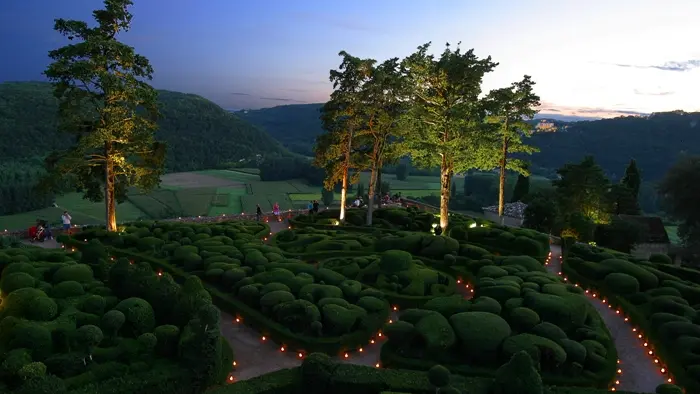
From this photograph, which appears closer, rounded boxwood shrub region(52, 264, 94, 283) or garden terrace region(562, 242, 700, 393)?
garden terrace region(562, 242, 700, 393)

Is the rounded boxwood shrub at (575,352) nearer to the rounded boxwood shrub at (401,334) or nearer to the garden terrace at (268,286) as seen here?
the rounded boxwood shrub at (401,334)

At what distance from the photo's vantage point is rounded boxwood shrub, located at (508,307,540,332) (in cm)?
→ 1496

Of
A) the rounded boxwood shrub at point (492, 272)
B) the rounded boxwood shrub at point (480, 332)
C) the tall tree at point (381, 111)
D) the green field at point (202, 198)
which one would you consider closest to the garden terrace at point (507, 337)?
the rounded boxwood shrub at point (480, 332)

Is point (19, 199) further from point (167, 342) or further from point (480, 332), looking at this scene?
point (480, 332)

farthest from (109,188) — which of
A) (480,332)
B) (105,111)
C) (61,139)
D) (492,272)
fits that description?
(61,139)

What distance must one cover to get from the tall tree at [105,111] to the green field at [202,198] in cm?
2521

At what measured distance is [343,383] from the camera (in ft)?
38.7

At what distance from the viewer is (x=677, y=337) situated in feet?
50.4

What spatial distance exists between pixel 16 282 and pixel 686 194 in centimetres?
5416

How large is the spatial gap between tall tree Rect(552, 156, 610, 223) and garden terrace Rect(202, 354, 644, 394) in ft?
84.5

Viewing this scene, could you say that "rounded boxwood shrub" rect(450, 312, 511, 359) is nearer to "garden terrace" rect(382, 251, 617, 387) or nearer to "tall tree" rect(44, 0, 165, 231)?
"garden terrace" rect(382, 251, 617, 387)

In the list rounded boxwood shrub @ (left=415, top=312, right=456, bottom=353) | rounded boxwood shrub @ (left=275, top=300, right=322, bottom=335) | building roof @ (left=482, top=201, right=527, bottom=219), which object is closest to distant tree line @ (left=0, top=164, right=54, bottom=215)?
rounded boxwood shrub @ (left=275, top=300, right=322, bottom=335)

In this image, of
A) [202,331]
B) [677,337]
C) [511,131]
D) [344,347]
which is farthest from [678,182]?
[202,331]

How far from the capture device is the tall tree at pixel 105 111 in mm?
24688
